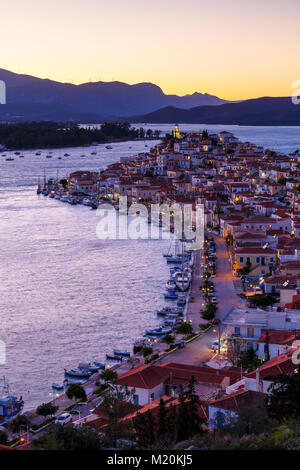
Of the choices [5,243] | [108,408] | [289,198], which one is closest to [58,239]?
[5,243]

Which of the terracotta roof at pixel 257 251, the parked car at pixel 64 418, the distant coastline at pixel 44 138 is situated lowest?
the parked car at pixel 64 418

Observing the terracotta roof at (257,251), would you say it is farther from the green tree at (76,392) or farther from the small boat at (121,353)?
the green tree at (76,392)

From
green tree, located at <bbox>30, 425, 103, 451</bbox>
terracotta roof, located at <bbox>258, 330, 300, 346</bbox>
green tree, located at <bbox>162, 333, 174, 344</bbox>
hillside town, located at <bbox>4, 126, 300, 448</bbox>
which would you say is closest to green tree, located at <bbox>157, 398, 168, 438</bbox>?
hillside town, located at <bbox>4, 126, 300, 448</bbox>

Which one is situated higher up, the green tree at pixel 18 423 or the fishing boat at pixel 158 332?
the fishing boat at pixel 158 332

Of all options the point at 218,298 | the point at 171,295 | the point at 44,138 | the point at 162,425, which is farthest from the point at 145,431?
the point at 44,138

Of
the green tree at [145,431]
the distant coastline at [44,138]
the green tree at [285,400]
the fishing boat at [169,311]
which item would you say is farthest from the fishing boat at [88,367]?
the distant coastline at [44,138]

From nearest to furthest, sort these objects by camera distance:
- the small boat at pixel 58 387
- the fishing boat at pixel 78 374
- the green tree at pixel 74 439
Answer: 1. the green tree at pixel 74 439
2. the small boat at pixel 58 387
3. the fishing boat at pixel 78 374

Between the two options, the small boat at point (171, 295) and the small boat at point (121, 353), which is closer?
the small boat at point (121, 353)
